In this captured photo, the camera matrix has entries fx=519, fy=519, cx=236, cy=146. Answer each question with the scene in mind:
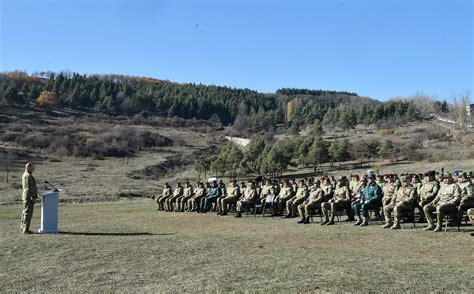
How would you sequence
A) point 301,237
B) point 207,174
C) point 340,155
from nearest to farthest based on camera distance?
point 301,237 < point 340,155 < point 207,174

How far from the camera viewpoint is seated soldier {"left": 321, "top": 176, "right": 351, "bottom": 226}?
15938mm

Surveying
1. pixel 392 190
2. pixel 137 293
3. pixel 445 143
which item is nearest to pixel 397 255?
pixel 137 293

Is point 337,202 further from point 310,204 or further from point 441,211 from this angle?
point 441,211

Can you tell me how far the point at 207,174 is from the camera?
6419 cm

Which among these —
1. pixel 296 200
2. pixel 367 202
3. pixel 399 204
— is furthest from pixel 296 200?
pixel 399 204

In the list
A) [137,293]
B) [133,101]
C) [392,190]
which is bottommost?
[137,293]

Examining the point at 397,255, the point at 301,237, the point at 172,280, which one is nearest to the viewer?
the point at 172,280

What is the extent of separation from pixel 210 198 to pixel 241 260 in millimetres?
12668

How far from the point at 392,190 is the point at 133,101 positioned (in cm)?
12989

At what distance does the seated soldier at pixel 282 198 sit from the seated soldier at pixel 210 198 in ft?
10.4

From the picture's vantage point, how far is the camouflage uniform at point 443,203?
13.1 metres

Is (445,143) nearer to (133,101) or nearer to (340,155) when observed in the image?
(340,155)

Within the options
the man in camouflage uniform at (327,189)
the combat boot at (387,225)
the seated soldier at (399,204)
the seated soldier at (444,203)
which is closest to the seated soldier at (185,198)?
the man in camouflage uniform at (327,189)

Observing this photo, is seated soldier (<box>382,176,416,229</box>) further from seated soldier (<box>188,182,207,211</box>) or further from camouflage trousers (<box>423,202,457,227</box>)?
seated soldier (<box>188,182,207,211</box>)
